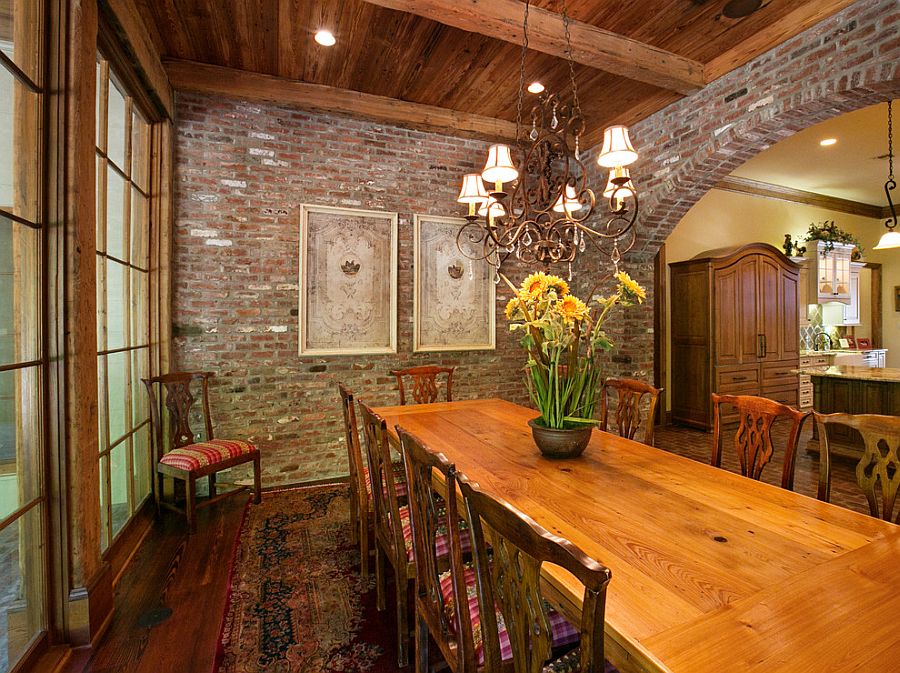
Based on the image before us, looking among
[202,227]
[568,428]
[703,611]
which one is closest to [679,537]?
[703,611]

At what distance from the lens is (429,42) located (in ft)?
10.0

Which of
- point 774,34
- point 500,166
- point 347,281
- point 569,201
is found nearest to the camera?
point 500,166

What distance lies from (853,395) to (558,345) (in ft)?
13.6

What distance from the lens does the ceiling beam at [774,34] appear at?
8.61 feet

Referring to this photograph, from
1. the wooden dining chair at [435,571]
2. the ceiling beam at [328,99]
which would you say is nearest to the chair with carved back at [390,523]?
the wooden dining chair at [435,571]

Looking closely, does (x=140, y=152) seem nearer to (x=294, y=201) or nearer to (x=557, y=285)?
(x=294, y=201)

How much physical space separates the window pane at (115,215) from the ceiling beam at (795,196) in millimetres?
6445

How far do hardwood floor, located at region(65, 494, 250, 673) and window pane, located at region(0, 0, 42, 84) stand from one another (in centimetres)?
224

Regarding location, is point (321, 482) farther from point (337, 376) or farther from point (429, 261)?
point (429, 261)

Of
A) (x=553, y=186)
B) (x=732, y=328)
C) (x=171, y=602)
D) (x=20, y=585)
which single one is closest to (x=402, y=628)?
(x=171, y=602)

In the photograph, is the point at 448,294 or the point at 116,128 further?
the point at 448,294

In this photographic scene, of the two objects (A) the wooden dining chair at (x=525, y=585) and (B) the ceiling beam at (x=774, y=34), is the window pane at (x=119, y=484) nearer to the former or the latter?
(A) the wooden dining chair at (x=525, y=585)

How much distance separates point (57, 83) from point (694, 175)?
3964 millimetres

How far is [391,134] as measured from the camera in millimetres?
4027
